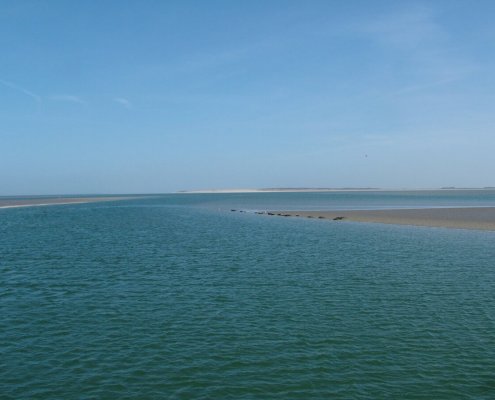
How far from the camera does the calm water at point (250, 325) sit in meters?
14.0

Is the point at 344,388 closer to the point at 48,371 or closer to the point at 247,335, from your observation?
the point at 247,335

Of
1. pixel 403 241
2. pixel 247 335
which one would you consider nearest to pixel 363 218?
pixel 403 241

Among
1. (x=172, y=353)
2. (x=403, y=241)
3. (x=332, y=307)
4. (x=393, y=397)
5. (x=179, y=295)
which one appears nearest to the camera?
(x=393, y=397)

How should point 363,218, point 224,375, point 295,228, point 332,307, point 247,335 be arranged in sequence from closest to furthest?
point 224,375 → point 247,335 → point 332,307 → point 295,228 → point 363,218

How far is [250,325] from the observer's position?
19.5 meters

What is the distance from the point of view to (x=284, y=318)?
20.3 metres

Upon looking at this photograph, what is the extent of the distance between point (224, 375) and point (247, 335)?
3668 mm

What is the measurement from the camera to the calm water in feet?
45.9

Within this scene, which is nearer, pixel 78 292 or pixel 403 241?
pixel 78 292

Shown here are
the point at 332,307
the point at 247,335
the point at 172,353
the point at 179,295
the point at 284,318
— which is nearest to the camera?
the point at 172,353

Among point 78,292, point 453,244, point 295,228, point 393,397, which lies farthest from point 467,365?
Answer: point 295,228

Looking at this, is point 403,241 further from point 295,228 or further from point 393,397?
point 393,397

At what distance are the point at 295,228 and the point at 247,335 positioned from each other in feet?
145

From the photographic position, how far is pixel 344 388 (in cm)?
1362
